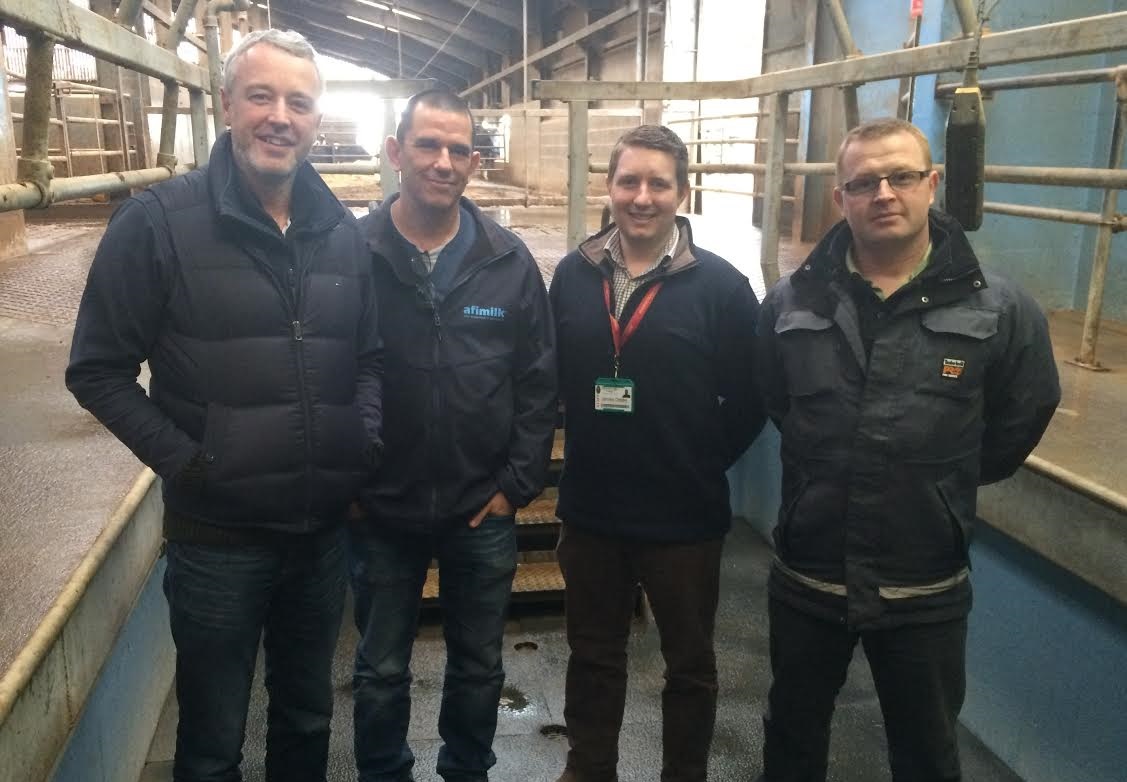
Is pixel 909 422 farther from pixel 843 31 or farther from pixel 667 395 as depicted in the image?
pixel 843 31

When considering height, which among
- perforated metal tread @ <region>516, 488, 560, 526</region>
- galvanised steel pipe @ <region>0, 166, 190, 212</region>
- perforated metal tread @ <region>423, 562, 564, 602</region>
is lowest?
perforated metal tread @ <region>423, 562, 564, 602</region>

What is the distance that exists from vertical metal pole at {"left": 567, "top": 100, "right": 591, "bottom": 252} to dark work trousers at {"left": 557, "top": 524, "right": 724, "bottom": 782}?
161cm

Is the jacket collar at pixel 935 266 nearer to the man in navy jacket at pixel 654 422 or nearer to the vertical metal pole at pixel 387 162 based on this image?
the man in navy jacket at pixel 654 422

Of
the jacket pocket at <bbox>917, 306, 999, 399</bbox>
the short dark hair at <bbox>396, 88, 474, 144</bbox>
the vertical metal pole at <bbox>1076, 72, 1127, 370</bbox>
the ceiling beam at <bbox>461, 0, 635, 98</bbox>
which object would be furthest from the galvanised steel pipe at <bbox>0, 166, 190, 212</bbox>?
the ceiling beam at <bbox>461, 0, 635, 98</bbox>

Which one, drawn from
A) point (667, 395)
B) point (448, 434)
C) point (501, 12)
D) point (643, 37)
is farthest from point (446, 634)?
point (501, 12)

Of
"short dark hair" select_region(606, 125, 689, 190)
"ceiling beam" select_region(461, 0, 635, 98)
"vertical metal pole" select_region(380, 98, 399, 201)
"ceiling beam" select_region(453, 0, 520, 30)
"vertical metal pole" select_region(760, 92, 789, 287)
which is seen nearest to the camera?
"short dark hair" select_region(606, 125, 689, 190)

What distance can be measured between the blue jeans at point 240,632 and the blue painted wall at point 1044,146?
3623 millimetres

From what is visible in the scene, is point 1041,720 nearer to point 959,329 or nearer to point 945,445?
point 945,445

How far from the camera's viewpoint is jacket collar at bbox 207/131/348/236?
5.32ft

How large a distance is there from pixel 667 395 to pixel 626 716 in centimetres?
134

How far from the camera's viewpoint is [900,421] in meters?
1.68

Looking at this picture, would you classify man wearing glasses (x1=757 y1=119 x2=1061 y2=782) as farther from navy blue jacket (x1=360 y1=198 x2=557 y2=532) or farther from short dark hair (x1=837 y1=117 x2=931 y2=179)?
navy blue jacket (x1=360 y1=198 x2=557 y2=532)

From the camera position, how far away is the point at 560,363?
2.14m

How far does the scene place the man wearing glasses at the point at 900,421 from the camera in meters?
1.68
